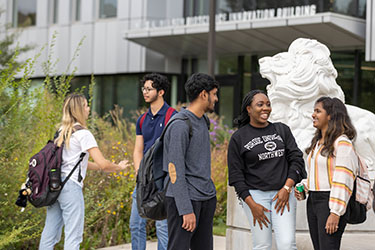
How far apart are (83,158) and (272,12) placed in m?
13.3

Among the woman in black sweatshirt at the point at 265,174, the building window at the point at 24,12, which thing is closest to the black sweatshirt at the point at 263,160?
the woman in black sweatshirt at the point at 265,174

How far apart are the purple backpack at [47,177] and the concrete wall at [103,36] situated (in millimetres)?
15919

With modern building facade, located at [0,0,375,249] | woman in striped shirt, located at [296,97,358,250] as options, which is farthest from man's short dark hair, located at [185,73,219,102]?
modern building facade, located at [0,0,375,249]

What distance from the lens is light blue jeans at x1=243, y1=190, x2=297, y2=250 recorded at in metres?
4.46

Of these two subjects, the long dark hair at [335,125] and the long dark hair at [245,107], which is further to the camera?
the long dark hair at [245,107]

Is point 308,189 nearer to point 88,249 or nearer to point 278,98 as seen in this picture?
point 278,98

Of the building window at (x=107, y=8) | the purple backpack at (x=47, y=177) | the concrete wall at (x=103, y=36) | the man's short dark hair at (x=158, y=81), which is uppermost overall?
the building window at (x=107, y=8)

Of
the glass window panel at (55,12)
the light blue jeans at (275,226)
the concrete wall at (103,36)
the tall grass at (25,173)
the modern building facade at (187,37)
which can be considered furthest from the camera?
the glass window panel at (55,12)

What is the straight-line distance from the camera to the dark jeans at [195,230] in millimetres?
4184

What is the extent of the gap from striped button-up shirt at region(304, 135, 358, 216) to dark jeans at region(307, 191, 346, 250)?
6cm

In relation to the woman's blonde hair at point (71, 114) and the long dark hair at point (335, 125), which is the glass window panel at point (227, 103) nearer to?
the woman's blonde hair at point (71, 114)

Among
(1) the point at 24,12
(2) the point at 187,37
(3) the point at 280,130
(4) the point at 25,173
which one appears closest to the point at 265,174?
(3) the point at 280,130

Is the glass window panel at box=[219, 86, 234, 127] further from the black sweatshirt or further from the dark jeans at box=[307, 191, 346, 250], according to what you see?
the dark jeans at box=[307, 191, 346, 250]

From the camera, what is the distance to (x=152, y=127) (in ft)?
20.2
